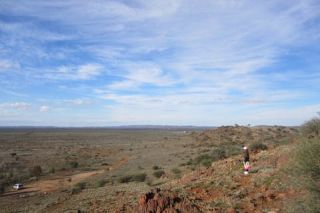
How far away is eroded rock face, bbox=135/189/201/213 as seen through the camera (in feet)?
46.9

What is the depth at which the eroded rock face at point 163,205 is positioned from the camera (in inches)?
563

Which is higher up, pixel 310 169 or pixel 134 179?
pixel 310 169

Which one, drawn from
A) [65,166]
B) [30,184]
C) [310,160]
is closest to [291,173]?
[310,160]

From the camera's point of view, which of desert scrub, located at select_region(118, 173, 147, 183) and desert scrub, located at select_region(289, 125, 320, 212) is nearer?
desert scrub, located at select_region(289, 125, 320, 212)

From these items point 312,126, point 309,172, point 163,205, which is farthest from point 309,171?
point 312,126

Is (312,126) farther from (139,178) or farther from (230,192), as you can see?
(139,178)

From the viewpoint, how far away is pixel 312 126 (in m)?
18.8

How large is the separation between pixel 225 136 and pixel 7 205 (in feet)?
182

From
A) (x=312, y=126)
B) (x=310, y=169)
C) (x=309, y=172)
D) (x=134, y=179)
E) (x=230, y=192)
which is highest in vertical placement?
→ (x=312, y=126)

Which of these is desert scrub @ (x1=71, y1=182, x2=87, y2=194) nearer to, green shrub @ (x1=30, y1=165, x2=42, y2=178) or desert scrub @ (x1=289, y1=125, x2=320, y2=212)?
green shrub @ (x1=30, y1=165, x2=42, y2=178)

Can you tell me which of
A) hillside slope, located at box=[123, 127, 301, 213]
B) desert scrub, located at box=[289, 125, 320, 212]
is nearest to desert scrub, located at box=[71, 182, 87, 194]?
hillside slope, located at box=[123, 127, 301, 213]

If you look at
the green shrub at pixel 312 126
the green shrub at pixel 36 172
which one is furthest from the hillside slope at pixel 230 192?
the green shrub at pixel 36 172

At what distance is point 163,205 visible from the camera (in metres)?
14.5

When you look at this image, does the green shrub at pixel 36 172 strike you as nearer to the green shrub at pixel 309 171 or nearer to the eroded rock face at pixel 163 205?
the eroded rock face at pixel 163 205
